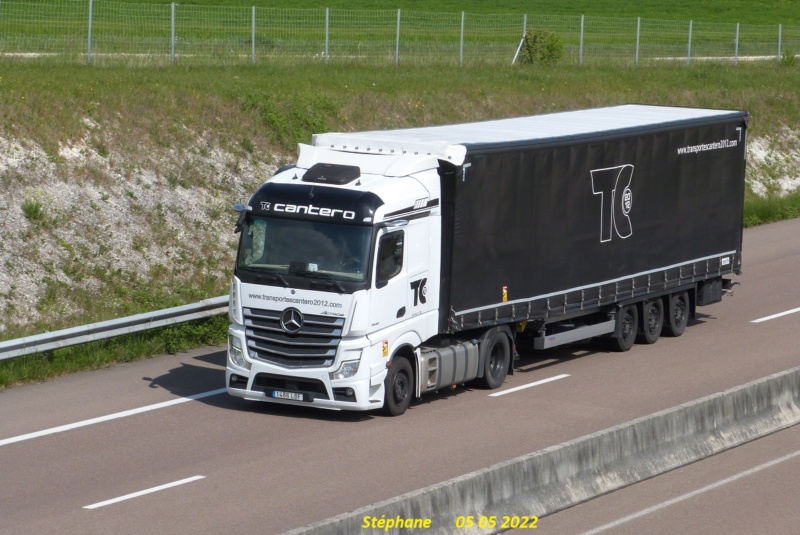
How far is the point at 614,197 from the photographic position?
19219mm

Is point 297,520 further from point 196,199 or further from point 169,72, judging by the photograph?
point 169,72

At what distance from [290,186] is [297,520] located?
207 inches

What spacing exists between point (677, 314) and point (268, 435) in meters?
8.91

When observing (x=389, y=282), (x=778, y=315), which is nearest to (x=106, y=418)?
(x=389, y=282)

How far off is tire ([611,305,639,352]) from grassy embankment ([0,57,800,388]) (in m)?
6.35

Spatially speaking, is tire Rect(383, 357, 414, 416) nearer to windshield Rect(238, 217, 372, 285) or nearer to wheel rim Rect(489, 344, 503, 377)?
windshield Rect(238, 217, 372, 285)

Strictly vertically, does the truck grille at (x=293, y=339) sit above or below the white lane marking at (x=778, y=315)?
above

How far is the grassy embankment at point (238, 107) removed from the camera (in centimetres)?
2067

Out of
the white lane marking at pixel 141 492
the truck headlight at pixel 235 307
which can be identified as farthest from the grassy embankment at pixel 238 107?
the white lane marking at pixel 141 492

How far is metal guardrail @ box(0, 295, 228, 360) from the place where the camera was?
56.7 ft

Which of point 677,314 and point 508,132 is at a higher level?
point 508,132

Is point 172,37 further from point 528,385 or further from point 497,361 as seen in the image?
point 528,385

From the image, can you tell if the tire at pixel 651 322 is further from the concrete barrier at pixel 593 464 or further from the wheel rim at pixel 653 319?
the concrete barrier at pixel 593 464

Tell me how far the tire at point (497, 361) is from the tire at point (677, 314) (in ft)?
14.4
